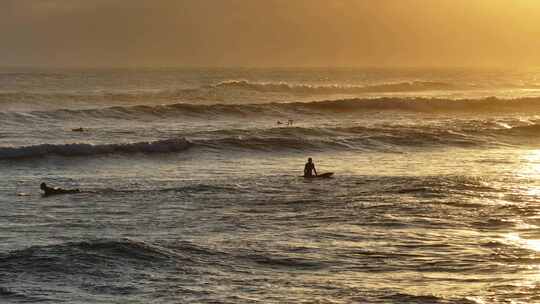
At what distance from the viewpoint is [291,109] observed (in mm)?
66125

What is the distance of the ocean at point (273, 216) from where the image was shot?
16.4 meters

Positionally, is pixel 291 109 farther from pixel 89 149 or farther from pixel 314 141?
pixel 89 149

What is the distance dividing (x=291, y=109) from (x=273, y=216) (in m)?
43.4

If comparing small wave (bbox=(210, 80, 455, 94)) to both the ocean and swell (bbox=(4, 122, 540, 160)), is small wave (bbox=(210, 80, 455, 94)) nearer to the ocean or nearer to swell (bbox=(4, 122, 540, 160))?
swell (bbox=(4, 122, 540, 160))

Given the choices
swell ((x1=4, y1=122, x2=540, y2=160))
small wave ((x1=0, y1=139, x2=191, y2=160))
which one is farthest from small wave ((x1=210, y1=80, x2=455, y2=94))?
small wave ((x1=0, y1=139, x2=191, y2=160))

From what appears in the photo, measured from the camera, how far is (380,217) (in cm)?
2258

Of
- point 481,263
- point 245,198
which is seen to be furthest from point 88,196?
point 481,263

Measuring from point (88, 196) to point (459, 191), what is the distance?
10705mm

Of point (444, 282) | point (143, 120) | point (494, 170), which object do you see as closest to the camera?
point (444, 282)

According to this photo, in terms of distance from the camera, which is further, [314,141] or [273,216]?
[314,141]

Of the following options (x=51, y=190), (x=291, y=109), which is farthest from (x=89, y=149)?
(x=291, y=109)

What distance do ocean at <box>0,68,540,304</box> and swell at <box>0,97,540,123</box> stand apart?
27.1 ft

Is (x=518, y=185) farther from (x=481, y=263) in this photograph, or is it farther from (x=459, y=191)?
(x=481, y=263)

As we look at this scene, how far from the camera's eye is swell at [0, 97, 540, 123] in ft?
190
